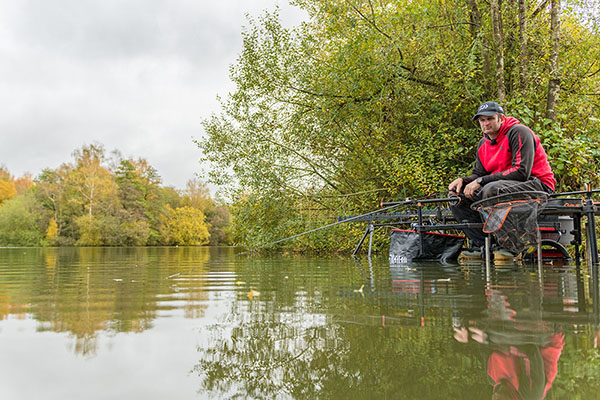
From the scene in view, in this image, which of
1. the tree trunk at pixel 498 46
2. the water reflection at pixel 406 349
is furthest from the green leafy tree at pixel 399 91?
the water reflection at pixel 406 349

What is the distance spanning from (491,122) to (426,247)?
3.18 meters

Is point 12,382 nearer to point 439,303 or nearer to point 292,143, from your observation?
point 439,303

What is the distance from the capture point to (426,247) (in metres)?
8.18

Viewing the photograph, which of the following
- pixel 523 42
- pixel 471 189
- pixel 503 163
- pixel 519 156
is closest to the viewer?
pixel 519 156

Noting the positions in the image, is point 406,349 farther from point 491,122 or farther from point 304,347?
point 491,122

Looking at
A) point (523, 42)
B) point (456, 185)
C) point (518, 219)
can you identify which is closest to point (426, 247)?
point (456, 185)

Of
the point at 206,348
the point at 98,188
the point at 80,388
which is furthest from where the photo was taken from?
the point at 98,188

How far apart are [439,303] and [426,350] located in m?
1.29

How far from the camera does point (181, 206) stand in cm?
6906

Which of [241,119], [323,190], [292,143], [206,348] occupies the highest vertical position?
[241,119]

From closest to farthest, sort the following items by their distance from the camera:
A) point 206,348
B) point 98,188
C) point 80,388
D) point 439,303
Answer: point 80,388, point 206,348, point 439,303, point 98,188

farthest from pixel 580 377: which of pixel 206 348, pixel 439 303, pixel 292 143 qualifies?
pixel 292 143

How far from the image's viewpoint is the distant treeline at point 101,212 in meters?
55.2

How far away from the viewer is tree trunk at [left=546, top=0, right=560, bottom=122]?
9.58 metres
